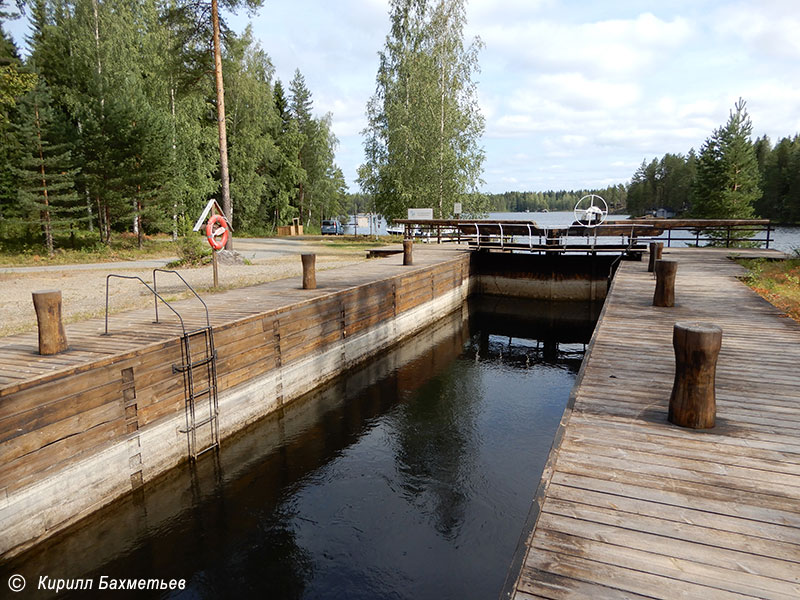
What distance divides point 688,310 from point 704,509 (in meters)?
6.63

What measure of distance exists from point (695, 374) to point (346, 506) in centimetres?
447

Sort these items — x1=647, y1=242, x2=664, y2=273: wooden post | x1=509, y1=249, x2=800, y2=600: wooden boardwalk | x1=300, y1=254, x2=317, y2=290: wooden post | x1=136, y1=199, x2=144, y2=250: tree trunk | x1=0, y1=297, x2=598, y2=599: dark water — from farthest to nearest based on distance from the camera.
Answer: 1. x1=136, y1=199, x2=144, y2=250: tree trunk
2. x1=647, y1=242, x2=664, y2=273: wooden post
3. x1=300, y1=254, x2=317, y2=290: wooden post
4. x1=0, y1=297, x2=598, y2=599: dark water
5. x1=509, y1=249, x2=800, y2=600: wooden boardwalk

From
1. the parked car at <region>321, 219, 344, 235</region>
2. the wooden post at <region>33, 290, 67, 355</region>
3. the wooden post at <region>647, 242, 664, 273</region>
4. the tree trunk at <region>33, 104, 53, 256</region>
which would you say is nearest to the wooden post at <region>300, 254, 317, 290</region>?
the wooden post at <region>33, 290, 67, 355</region>

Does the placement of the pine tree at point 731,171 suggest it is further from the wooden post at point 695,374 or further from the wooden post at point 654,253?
the wooden post at point 695,374

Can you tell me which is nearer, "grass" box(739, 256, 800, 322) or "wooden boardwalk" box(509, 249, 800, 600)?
"wooden boardwalk" box(509, 249, 800, 600)

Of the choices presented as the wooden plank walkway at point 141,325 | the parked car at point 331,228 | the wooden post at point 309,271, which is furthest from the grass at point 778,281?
the parked car at point 331,228

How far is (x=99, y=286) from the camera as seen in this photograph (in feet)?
45.8

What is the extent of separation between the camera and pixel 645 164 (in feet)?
366

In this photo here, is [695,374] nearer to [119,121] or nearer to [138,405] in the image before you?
[138,405]

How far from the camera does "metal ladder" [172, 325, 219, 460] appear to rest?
7.12 m

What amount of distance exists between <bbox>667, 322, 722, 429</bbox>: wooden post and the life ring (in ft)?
29.8

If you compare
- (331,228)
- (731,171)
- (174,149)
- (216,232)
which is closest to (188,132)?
(174,149)

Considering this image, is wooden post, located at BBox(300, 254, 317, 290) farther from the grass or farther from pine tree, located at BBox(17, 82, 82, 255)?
pine tree, located at BBox(17, 82, 82, 255)

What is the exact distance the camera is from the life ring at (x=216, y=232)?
35.6ft
